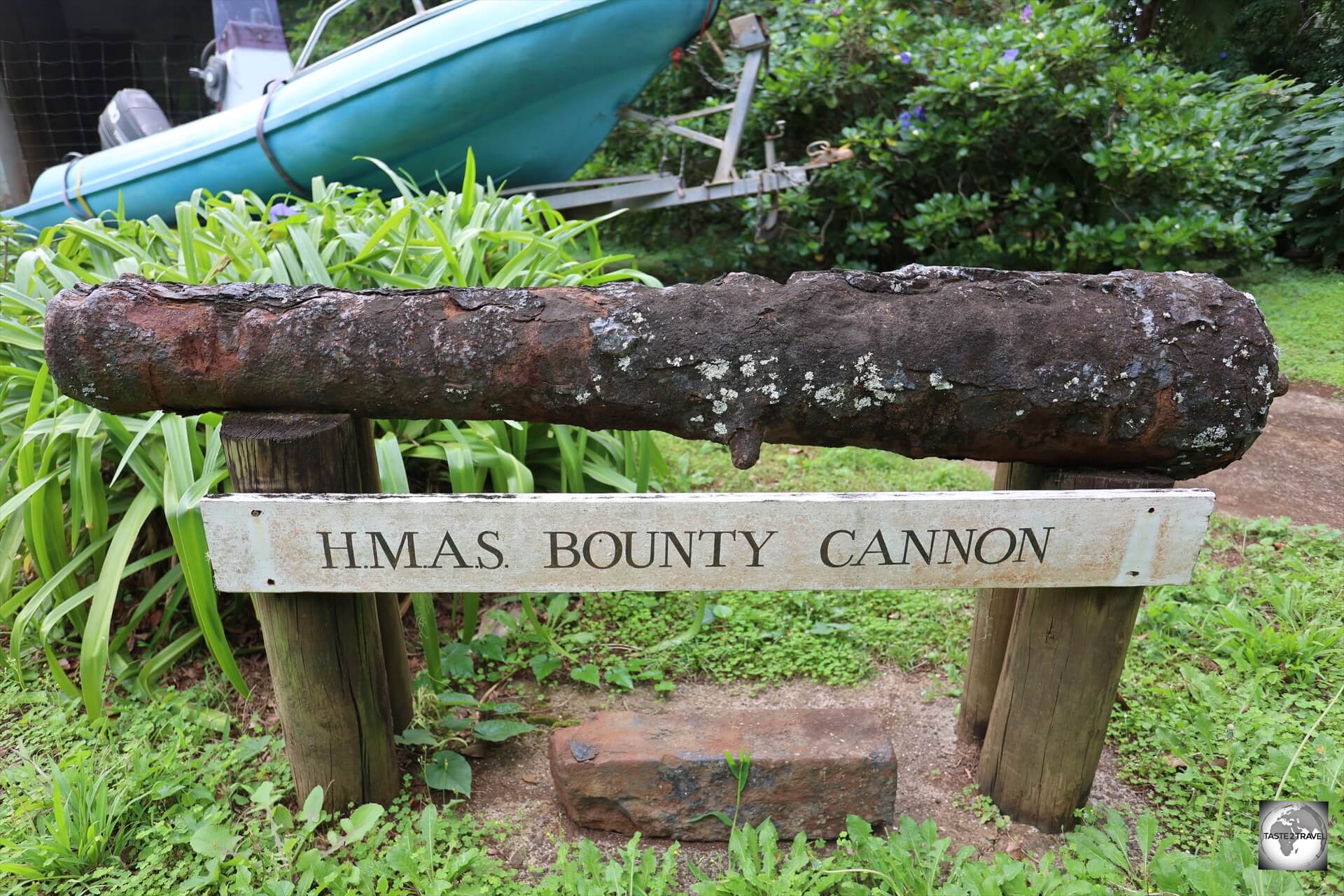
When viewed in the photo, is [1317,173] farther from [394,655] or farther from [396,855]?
[396,855]

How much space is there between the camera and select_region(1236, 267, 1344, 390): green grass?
423 cm

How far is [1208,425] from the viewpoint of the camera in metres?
1.29

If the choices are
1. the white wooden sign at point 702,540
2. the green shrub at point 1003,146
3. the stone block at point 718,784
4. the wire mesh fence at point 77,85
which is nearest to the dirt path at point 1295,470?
the green shrub at point 1003,146

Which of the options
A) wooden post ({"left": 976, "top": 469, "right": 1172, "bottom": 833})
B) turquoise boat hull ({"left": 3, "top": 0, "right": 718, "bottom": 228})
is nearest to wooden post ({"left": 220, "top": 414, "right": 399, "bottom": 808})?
wooden post ({"left": 976, "top": 469, "right": 1172, "bottom": 833})

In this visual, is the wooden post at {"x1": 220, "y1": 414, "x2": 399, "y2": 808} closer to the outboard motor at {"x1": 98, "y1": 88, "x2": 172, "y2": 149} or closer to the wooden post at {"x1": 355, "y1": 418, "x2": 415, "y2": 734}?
the wooden post at {"x1": 355, "y1": 418, "x2": 415, "y2": 734}

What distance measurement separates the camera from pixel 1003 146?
16.7ft

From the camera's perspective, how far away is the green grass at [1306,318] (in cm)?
423

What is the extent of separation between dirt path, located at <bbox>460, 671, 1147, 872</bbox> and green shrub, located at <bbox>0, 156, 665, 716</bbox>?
37cm

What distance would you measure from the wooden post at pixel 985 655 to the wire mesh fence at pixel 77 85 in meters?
9.52

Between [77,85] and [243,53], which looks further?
[77,85]

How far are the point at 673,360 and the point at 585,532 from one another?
0.35 m

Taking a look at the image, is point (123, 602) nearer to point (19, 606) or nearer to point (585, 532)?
point (19, 606)

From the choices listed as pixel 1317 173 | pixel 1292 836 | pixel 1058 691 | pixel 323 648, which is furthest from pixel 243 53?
pixel 1317 173

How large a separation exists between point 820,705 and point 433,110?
410cm
